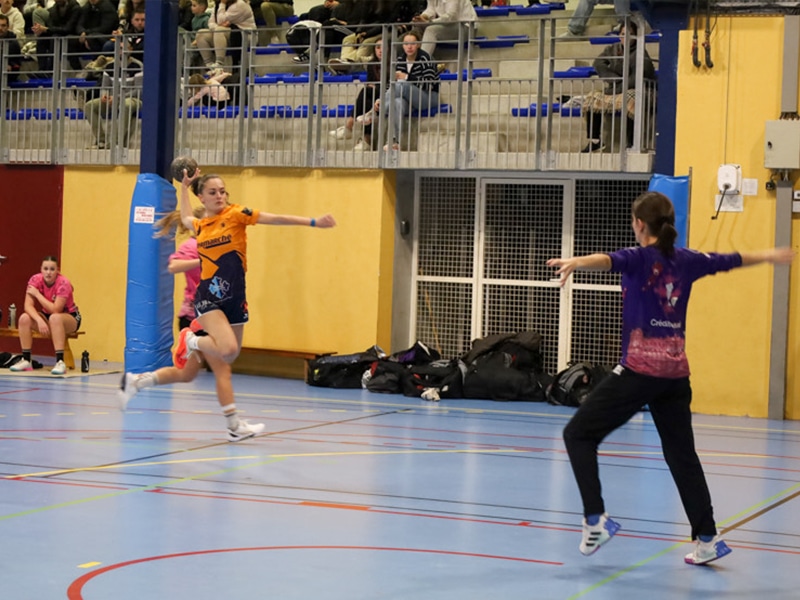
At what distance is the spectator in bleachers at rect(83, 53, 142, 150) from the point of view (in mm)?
16516

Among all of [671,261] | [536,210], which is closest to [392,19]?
[536,210]

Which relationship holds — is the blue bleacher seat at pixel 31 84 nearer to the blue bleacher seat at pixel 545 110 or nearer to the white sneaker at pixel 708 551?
the blue bleacher seat at pixel 545 110

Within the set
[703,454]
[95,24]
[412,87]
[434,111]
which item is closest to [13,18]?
[95,24]

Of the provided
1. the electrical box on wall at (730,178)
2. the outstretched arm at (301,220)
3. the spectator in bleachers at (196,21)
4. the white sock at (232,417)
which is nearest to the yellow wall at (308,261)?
the spectator in bleachers at (196,21)

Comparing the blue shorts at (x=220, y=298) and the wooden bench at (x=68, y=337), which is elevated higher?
the blue shorts at (x=220, y=298)

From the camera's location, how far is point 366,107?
15461 millimetres

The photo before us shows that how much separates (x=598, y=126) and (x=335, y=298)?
3962 mm

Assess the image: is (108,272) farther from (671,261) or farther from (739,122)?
(671,261)

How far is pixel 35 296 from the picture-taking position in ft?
48.7

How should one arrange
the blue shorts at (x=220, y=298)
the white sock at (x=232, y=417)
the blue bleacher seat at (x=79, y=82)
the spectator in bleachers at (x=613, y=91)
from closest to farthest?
the blue shorts at (x=220, y=298) → the white sock at (x=232, y=417) → the spectator in bleachers at (x=613, y=91) → the blue bleacher seat at (x=79, y=82)

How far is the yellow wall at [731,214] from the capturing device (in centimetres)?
1309

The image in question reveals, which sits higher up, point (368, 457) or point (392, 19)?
point (392, 19)

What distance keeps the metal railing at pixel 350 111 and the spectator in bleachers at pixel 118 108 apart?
22 mm

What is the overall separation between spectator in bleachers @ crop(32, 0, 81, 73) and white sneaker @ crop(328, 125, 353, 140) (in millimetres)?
5621
